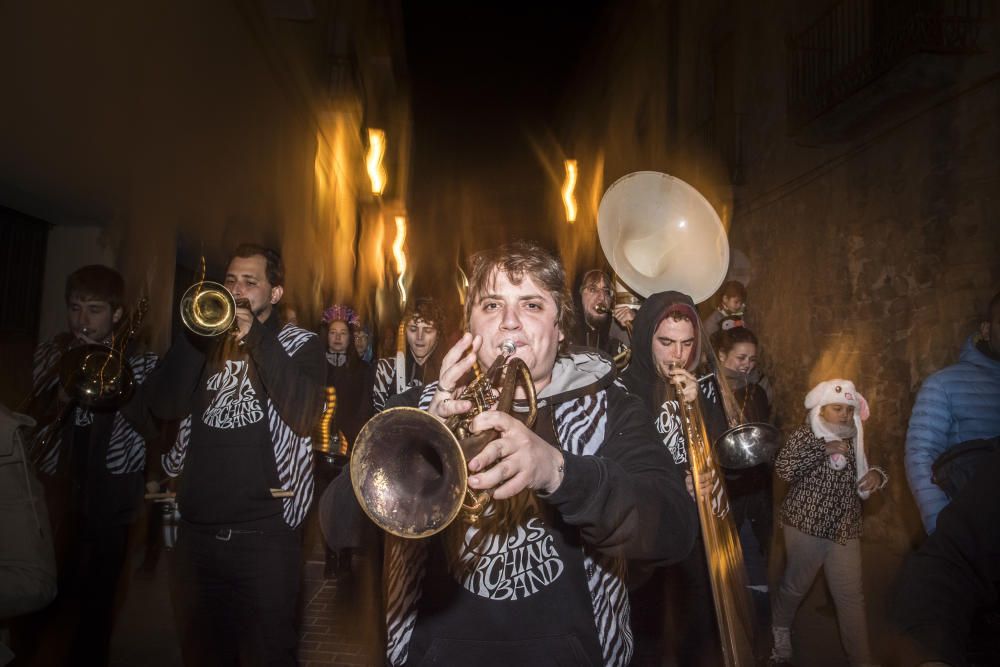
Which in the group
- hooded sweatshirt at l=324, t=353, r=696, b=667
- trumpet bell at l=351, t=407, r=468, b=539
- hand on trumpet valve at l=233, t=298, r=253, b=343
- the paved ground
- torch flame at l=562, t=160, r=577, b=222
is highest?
torch flame at l=562, t=160, r=577, b=222

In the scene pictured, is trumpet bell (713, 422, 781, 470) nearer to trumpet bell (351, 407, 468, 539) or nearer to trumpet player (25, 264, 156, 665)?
trumpet bell (351, 407, 468, 539)

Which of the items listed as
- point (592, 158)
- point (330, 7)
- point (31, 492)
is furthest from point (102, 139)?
point (592, 158)

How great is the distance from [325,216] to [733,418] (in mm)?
9536

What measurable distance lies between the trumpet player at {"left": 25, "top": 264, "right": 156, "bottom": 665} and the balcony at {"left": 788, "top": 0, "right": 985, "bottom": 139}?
760 cm

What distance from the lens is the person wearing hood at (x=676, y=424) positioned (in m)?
3.23

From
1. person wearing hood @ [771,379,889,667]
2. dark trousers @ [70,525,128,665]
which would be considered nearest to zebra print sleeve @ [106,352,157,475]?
dark trousers @ [70,525,128,665]

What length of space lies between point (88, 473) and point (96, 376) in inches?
18.8

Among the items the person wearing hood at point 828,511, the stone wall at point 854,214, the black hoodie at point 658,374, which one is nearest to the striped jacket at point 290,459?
the black hoodie at point 658,374

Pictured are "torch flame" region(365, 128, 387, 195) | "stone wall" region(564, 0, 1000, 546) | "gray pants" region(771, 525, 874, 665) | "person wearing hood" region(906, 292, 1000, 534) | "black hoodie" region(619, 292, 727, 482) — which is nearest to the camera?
"person wearing hood" region(906, 292, 1000, 534)

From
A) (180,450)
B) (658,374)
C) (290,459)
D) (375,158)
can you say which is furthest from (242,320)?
(375,158)

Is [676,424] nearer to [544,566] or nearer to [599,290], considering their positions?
[599,290]

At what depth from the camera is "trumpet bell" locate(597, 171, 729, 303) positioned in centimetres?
423

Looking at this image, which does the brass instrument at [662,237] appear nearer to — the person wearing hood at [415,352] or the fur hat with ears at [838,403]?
the fur hat with ears at [838,403]

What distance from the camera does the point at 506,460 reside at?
1396 mm
